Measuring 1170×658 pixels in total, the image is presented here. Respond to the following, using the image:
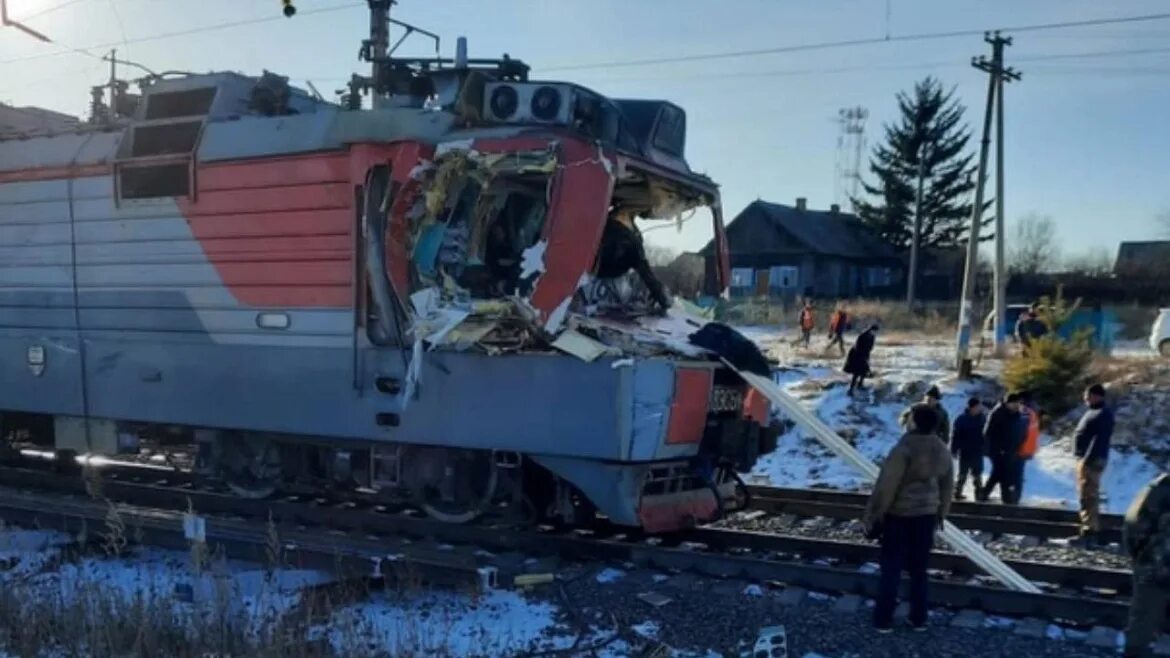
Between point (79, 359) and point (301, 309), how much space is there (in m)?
Answer: 2.90

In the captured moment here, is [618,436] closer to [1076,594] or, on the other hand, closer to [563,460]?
[563,460]

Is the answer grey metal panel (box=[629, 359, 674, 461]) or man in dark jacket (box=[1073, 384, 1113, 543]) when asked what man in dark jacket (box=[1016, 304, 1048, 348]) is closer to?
man in dark jacket (box=[1073, 384, 1113, 543])

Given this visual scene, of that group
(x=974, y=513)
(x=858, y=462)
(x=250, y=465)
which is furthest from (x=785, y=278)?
(x=858, y=462)

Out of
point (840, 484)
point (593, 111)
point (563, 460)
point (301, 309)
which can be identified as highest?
point (593, 111)

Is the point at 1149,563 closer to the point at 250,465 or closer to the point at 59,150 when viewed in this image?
the point at 250,465

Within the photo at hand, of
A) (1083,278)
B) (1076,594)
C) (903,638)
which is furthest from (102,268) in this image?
(1083,278)

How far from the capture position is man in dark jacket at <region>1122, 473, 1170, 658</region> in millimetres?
5508

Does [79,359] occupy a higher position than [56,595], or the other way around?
[79,359]

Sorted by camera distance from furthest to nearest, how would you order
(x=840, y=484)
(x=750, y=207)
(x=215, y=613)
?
(x=750, y=207) → (x=840, y=484) → (x=215, y=613)

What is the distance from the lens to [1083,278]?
44.1 metres


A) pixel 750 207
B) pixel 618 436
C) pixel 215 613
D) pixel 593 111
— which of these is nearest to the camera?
pixel 215 613

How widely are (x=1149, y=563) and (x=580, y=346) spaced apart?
3.59m

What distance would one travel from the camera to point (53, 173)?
9617mm

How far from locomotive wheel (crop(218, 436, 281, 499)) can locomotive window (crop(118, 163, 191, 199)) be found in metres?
2.19
